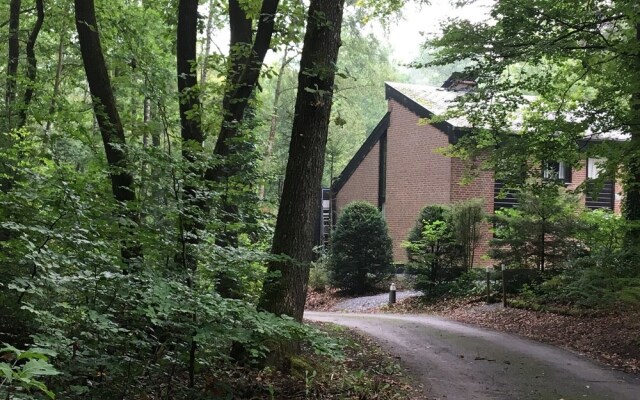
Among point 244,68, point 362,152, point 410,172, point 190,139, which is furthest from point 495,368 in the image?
point 362,152

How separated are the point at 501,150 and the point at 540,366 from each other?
184 inches

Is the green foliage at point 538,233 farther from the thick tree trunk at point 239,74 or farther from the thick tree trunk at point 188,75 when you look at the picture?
the thick tree trunk at point 188,75

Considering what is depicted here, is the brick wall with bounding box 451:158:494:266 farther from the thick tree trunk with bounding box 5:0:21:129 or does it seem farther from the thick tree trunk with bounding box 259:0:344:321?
the thick tree trunk with bounding box 259:0:344:321

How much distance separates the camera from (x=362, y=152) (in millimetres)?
28578

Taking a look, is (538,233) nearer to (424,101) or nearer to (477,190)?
(477,190)

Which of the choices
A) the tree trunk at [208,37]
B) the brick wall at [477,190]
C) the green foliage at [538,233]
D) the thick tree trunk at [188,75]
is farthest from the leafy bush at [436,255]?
the thick tree trunk at [188,75]

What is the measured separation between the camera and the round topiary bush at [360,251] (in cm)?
2070

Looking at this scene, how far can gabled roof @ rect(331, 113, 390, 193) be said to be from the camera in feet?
87.6

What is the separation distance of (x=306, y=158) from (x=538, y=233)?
1035 centimetres

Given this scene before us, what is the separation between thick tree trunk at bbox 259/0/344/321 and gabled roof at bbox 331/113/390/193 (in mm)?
20098

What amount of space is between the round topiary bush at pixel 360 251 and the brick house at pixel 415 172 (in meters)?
2.52

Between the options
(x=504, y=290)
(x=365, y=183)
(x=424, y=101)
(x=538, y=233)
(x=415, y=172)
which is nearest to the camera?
(x=504, y=290)

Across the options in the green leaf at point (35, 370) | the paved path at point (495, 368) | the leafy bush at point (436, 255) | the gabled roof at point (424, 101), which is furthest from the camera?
the gabled roof at point (424, 101)

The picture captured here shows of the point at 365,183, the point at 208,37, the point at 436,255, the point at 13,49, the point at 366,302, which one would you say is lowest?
the point at 366,302
